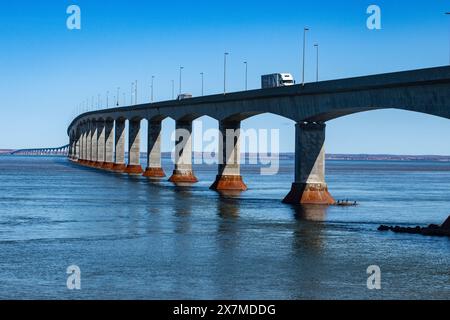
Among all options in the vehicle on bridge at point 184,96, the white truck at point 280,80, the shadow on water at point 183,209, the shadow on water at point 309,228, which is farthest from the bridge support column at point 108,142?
the shadow on water at point 309,228

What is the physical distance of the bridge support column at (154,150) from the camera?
115125mm

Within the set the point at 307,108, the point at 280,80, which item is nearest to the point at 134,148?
the point at 280,80

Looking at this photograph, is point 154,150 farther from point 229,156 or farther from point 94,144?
point 94,144

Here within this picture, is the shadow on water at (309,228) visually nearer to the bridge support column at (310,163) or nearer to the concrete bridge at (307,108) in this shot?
the bridge support column at (310,163)

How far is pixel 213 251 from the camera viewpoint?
37.5 m

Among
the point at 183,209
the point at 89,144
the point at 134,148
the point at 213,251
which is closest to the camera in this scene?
the point at 213,251

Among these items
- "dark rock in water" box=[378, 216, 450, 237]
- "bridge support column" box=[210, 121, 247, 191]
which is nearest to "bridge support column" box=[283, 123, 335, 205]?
"dark rock in water" box=[378, 216, 450, 237]

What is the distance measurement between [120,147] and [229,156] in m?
64.6

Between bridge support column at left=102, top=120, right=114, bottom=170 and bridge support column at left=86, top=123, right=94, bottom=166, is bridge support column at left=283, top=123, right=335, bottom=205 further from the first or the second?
bridge support column at left=86, top=123, right=94, bottom=166

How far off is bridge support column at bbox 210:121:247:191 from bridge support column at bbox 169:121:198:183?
14562 mm

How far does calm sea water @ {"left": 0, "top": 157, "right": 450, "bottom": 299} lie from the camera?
92.7ft

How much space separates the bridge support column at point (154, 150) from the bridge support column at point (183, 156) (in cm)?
1406

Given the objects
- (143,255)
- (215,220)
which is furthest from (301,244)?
(215,220)
